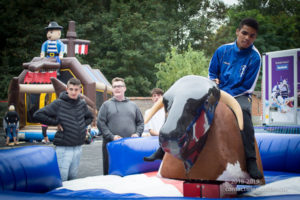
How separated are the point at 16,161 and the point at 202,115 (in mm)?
1835

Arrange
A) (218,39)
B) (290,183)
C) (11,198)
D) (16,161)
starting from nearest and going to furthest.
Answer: (11,198), (16,161), (290,183), (218,39)

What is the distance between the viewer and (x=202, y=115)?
230 centimetres

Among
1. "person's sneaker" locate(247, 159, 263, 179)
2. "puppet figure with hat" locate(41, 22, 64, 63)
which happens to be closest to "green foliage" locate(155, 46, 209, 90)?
"puppet figure with hat" locate(41, 22, 64, 63)

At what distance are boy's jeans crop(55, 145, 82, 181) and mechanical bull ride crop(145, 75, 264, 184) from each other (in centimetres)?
189

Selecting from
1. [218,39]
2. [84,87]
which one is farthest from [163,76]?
[84,87]

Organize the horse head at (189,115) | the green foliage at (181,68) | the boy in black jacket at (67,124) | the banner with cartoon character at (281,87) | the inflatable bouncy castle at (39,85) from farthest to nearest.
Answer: the green foliage at (181,68) → the inflatable bouncy castle at (39,85) → the banner with cartoon character at (281,87) → the boy in black jacket at (67,124) → the horse head at (189,115)

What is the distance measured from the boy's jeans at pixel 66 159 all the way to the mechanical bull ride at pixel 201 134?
6.21 feet

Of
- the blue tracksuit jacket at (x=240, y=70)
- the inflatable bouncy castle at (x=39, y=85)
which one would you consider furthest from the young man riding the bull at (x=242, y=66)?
the inflatable bouncy castle at (x=39, y=85)

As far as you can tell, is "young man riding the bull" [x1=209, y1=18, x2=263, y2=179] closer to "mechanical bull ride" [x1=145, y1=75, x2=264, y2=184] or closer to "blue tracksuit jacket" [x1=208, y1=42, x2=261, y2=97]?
"blue tracksuit jacket" [x1=208, y1=42, x2=261, y2=97]

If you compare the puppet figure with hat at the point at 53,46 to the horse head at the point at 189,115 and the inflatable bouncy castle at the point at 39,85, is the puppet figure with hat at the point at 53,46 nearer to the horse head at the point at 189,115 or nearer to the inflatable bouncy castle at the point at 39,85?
the inflatable bouncy castle at the point at 39,85

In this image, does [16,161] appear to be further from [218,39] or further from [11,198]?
[218,39]

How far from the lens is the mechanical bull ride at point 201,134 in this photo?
2121 millimetres

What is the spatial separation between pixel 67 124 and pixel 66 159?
1.45 feet

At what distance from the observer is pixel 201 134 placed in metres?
2.32
